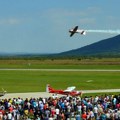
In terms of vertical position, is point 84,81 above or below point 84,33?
below

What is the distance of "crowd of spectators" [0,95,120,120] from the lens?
3831 centimetres

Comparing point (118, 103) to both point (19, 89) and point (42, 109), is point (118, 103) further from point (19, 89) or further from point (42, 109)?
point (19, 89)

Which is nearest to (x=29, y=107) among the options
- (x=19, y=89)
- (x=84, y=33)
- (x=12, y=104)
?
(x=12, y=104)

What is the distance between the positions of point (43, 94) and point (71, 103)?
21.5m

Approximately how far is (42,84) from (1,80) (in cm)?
1071

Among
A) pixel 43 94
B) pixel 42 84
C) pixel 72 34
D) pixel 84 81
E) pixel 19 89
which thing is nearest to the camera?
pixel 72 34

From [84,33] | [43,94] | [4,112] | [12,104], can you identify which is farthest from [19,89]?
[84,33]

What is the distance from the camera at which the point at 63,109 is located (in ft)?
140

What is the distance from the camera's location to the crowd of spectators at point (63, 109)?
3831 centimetres

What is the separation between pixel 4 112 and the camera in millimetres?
40031

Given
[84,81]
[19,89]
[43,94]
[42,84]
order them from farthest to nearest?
1. [84,81]
2. [42,84]
3. [19,89]
4. [43,94]

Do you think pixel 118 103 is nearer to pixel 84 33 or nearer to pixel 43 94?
pixel 84 33

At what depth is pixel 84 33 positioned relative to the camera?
32.8 m

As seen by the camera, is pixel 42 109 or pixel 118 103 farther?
pixel 118 103
